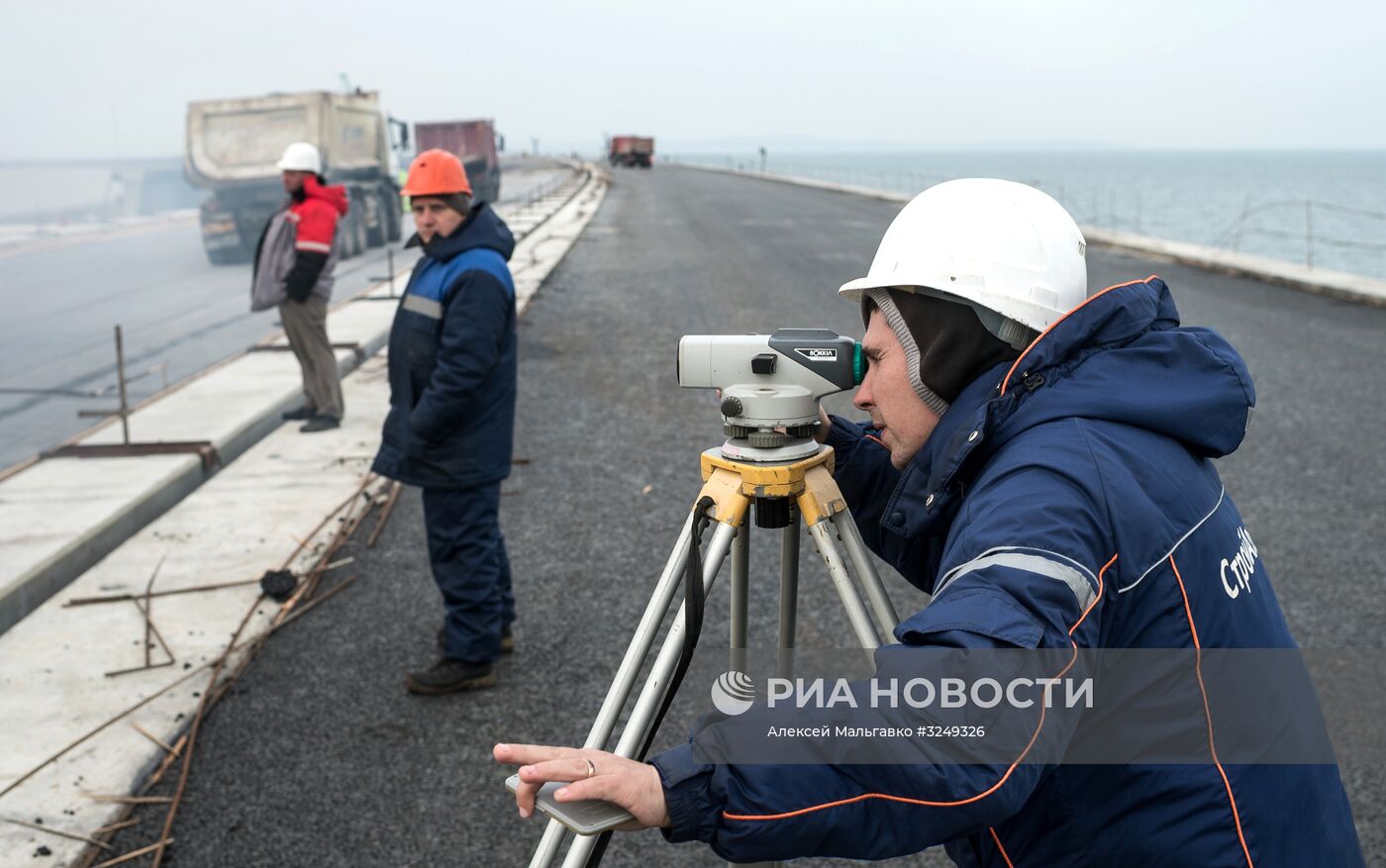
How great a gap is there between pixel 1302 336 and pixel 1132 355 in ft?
37.0

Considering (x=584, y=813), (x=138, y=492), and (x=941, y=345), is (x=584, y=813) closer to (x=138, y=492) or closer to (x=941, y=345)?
(x=941, y=345)

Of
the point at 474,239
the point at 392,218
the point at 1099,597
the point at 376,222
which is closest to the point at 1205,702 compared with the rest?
the point at 1099,597

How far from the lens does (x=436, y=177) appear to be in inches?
164

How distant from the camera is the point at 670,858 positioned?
3.27 m

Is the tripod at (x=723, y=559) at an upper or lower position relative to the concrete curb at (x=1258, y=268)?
upper

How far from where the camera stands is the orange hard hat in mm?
4141

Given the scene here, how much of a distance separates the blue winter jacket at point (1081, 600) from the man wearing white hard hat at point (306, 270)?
696 cm

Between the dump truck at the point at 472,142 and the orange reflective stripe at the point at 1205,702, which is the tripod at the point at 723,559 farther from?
the dump truck at the point at 472,142


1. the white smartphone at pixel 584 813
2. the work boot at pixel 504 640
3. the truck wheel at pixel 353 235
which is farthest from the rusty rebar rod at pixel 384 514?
the truck wheel at pixel 353 235

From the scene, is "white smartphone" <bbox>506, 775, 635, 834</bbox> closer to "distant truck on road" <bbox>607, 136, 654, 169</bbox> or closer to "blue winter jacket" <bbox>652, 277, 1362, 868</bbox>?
"blue winter jacket" <bbox>652, 277, 1362, 868</bbox>

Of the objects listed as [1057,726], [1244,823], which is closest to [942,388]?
[1057,726]

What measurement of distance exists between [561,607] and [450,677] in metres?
0.88

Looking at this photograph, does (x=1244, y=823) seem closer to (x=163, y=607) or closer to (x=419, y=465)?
(x=419, y=465)

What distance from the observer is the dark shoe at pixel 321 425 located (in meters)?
7.93
